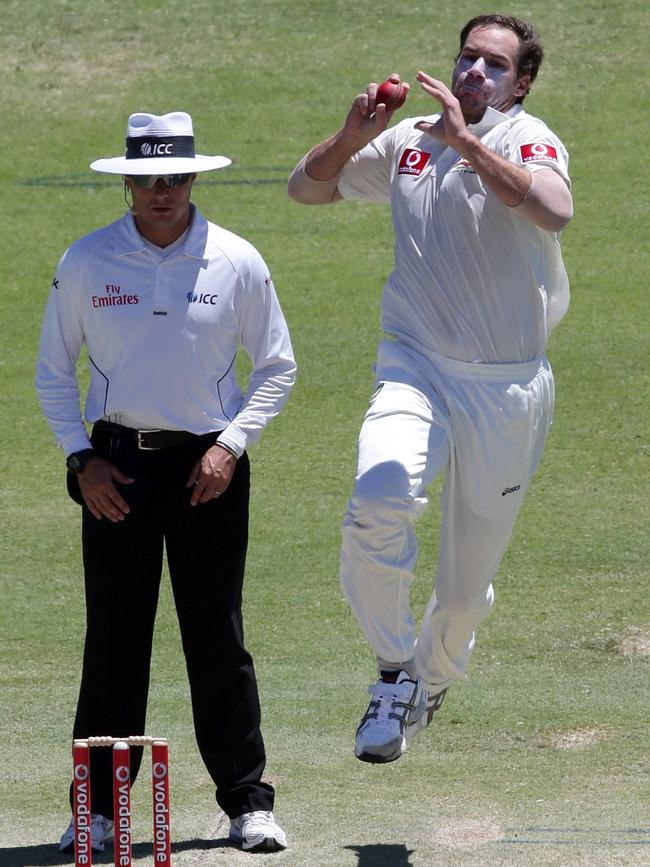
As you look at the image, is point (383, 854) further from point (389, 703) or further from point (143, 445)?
point (143, 445)

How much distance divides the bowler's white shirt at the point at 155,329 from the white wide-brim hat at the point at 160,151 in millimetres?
215

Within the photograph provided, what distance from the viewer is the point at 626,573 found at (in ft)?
31.3

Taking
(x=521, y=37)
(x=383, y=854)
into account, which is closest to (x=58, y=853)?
(x=383, y=854)

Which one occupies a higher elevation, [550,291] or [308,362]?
[550,291]

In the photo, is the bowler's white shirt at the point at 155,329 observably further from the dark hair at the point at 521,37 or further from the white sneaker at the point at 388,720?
the dark hair at the point at 521,37

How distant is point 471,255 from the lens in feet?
18.2

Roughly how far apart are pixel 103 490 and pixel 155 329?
1.91 ft

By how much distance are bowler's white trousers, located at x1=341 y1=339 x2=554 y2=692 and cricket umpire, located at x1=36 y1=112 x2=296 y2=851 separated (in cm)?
44

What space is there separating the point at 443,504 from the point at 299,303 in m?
7.69

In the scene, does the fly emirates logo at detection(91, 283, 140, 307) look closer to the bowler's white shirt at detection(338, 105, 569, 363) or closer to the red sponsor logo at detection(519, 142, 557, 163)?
the bowler's white shirt at detection(338, 105, 569, 363)

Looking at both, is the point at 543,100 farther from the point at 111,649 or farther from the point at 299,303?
the point at 111,649

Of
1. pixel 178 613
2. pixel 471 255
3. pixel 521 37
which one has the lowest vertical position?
pixel 178 613

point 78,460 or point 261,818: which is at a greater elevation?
point 78,460

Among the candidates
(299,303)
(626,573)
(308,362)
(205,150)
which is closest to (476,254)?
(626,573)
